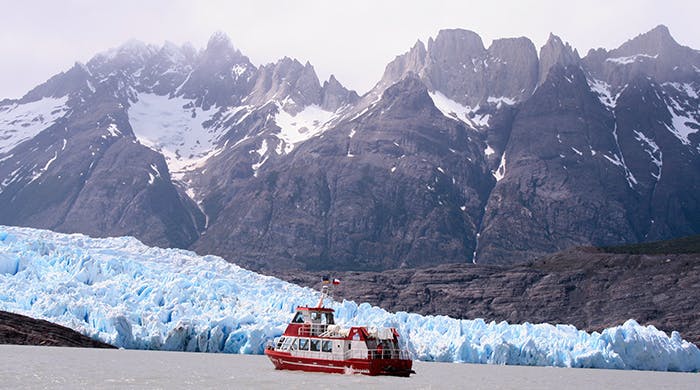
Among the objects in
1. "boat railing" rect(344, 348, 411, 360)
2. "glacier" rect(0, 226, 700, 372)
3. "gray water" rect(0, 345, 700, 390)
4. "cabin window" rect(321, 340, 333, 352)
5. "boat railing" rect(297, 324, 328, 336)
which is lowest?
"gray water" rect(0, 345, 700, 390)

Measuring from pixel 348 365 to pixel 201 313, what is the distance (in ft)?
138

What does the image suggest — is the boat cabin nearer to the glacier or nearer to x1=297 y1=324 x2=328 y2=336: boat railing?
x1=297 y1=324 x2=328 y2=336: boat railing

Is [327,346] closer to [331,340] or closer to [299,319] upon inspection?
[331,340]

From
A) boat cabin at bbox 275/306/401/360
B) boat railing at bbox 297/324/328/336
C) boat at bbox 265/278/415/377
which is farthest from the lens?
boat railing at bbox 297/324/328/336

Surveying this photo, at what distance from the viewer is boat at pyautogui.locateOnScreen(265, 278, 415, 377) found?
8150cm

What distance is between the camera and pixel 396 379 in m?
81.2

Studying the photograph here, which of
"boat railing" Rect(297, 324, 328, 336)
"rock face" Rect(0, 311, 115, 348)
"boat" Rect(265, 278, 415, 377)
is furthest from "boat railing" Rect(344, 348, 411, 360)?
"rock face" Rect(0, 311, 115, 348)

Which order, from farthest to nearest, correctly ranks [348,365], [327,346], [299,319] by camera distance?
[299,319] < [327,346] < [348,365]

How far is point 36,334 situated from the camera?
108 meters

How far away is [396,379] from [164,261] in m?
64.1

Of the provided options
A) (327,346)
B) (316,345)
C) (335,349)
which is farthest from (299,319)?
(335,349)

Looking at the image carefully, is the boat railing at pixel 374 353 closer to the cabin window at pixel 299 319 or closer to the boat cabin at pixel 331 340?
the boat cabin at pixel 331 340

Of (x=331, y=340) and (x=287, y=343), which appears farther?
(x=287, y=343)

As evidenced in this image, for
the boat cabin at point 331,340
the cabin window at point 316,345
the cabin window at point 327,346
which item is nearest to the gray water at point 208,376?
the boat cabin at point 331,340
